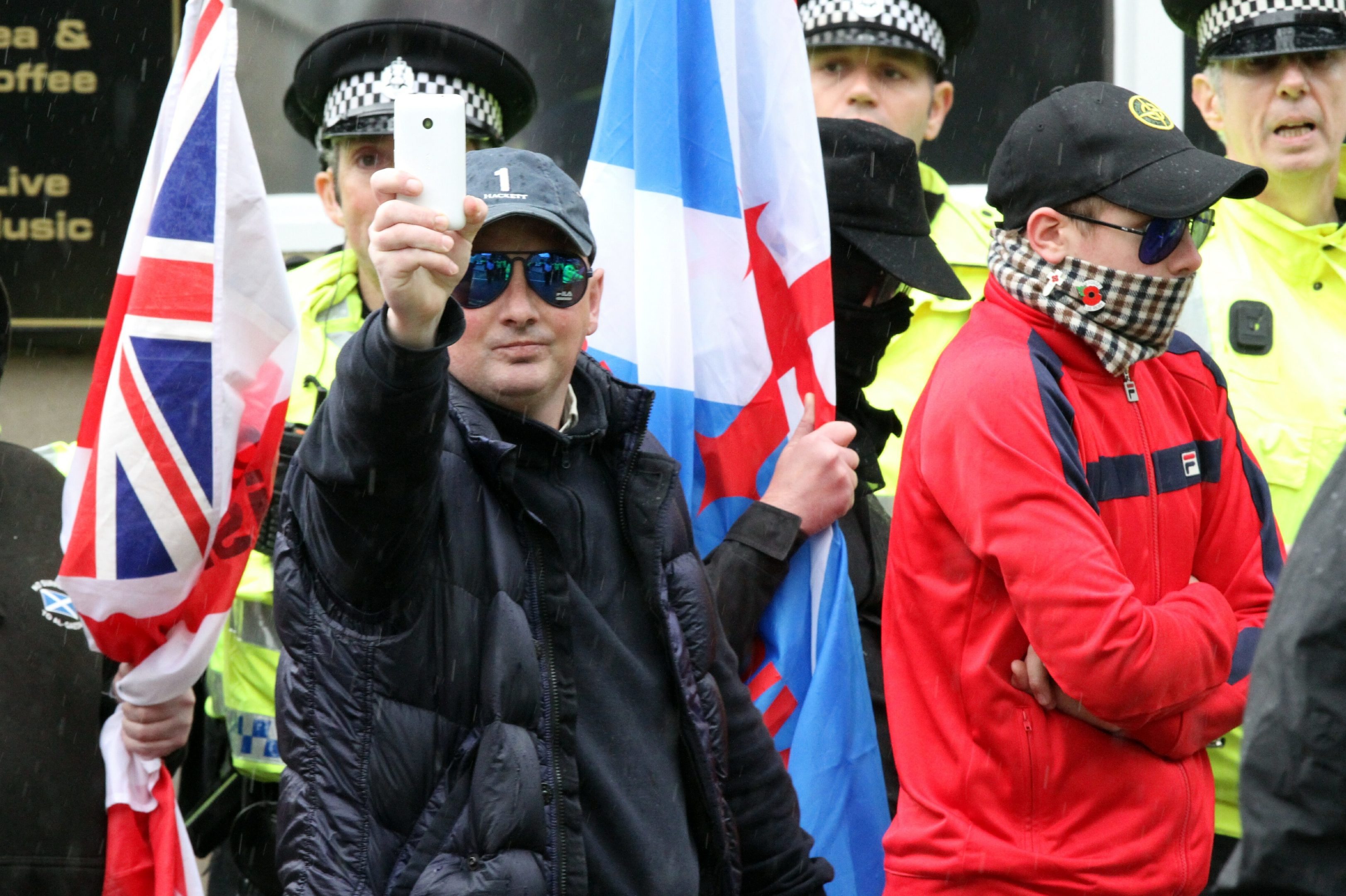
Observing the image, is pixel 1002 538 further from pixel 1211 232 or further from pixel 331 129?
pixel 331 129

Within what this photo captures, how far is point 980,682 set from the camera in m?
2.55

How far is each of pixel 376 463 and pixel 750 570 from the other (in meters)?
1.15

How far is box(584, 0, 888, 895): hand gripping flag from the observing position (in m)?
3.08

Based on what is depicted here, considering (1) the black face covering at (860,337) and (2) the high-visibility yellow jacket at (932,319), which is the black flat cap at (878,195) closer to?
(1) the black face covering at (860,337)

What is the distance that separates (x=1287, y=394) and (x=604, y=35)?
302cm

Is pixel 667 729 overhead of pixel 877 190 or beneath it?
beneath

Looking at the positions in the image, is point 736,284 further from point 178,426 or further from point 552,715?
point 552,715

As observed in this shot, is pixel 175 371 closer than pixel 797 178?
Yes

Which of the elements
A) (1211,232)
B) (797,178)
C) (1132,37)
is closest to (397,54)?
(797,178)

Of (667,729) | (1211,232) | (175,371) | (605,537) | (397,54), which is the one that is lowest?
(667,729)

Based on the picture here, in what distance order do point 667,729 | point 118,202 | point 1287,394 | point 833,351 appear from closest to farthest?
point 667,729 → point 833,351 → point 1287,394 → point 118,202

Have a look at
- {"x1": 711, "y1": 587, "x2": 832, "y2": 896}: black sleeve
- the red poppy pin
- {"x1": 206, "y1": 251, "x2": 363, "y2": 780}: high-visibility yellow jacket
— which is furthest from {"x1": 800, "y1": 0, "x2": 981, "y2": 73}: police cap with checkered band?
{"x1": 711, "y1": 587, "x2": 832, "y2": 896}: black sleeve

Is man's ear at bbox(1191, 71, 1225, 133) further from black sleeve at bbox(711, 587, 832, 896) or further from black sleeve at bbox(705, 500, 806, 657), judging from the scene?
black sleeve at bbox(711, 587, 832, 896)

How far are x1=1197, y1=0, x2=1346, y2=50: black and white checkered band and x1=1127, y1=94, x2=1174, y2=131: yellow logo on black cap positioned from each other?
56.6 inches
